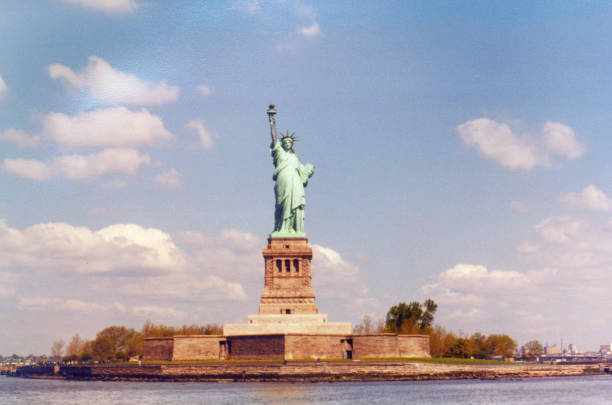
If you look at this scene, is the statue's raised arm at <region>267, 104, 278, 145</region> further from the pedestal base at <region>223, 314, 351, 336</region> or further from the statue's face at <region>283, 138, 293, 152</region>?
the pedestal base at <region>223, 314, 351, 336</region>

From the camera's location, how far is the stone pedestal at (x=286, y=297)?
63906 millimetres

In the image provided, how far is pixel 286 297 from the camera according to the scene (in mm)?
67188

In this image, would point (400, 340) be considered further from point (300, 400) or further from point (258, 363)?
point (300, 400)

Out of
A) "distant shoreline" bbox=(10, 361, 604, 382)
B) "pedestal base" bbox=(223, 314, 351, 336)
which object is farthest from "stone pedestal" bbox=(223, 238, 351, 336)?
"distant shoreline" bbox=(10, 361, 604, 382)

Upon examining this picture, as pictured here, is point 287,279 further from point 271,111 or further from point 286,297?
point 271,111

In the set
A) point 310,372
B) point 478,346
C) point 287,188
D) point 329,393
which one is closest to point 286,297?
point 287,188

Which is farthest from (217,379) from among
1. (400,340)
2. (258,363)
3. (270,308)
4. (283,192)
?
(283,192)

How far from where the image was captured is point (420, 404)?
42500 mm

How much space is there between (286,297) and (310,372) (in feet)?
38.2

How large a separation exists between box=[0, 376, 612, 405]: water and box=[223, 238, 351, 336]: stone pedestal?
26.4 feet

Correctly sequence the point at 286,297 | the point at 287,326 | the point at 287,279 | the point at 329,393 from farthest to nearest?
the point at 287,279
the point at 286,297
the point at 287,326
the point at 329,393

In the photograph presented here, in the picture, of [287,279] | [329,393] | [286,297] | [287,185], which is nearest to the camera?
[329,393]

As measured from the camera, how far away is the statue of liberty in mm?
70250

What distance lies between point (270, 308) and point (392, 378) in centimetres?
1325
